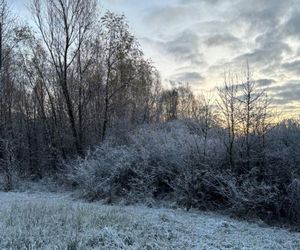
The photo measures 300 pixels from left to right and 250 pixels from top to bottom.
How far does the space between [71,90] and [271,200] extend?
17160 mm

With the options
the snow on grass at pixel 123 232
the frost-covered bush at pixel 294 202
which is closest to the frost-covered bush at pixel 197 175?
the frost-covered bush at pixel 294 202

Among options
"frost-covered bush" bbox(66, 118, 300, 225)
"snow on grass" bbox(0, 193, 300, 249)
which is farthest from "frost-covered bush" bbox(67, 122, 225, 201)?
"snow on grass" bbox(0, 193, 300, 249)

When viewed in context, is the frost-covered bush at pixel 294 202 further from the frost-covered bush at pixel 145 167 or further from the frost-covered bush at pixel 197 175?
the frost-covered bush at pixel 145 167

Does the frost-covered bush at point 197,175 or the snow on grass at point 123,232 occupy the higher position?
the frost-covered bush at point 197,175

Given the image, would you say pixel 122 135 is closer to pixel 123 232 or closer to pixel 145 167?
pixel 145 167

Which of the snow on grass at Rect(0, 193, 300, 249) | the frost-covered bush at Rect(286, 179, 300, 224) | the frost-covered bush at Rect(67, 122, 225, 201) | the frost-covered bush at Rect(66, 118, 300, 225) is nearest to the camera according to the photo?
the snow on grass at Rect(0, 193, 300, 249)

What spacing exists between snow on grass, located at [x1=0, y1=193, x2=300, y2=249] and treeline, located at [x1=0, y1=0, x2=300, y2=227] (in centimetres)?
209

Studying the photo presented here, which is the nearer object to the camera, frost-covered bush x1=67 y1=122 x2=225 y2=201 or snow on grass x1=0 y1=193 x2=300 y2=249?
snow on grass x1=0 y1=193 x2=300 y2=249

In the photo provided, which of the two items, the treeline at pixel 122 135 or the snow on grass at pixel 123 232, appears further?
the treeline at pixel 122 135

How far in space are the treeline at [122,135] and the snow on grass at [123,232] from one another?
2.09 m

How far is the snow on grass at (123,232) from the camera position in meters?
7.09

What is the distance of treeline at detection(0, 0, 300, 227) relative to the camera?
40.2 ft

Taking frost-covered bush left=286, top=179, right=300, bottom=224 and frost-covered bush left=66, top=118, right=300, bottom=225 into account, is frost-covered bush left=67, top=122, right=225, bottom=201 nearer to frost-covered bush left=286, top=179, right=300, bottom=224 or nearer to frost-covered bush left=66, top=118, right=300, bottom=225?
frost-covered bush left=66, top=118, right=300, bottom=225

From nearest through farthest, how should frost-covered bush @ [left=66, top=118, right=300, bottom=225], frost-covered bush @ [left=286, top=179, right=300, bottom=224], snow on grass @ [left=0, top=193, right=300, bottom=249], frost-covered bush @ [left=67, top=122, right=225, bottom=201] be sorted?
snow on grass @ [left=0, top=193, right=300, bottom=249] < frost-covered bush @ [left=286, top=179, right=300, bottom=224] < frost-covered bush @ [left=66, top=118, right=300, bottom=225] < frost-covered bush @ [left=67, top=122, right=225, bottom=201]
